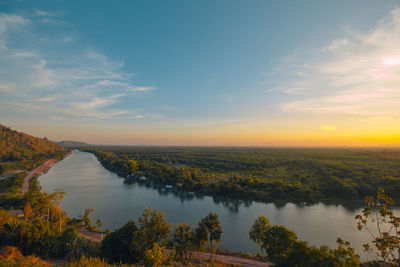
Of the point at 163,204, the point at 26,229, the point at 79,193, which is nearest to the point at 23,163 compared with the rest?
the point at 79,193

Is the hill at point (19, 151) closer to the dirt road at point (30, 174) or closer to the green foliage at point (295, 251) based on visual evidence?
the dirt road at point (30, 174)

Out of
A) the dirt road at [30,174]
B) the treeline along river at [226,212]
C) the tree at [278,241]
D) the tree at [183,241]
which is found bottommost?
the treeline along river at [226,212]

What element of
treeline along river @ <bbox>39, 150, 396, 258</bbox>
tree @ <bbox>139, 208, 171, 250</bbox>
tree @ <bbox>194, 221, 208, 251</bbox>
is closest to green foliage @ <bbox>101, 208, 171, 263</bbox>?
tree @ <bbox>139, 208, 171, 250</bbox>

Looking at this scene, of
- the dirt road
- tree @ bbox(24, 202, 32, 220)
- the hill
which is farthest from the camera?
the hill

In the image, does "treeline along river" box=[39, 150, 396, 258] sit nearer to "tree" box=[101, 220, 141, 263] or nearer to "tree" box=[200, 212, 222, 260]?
"tree" box=[200, 212, 222, 260]

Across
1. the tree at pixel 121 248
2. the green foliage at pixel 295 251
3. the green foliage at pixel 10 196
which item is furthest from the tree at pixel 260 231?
the green foliage at pixel 10 196

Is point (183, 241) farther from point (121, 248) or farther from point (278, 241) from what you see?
point (278, 241)

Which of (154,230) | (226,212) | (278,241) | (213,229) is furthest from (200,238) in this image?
(226,212)

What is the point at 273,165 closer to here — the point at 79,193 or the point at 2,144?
the point at 79,193

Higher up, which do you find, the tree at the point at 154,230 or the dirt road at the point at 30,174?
the tree at the point at 154,230

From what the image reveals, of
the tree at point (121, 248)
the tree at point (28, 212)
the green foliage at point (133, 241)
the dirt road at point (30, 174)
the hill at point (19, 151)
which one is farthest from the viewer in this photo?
the hill at point (19, 151)
